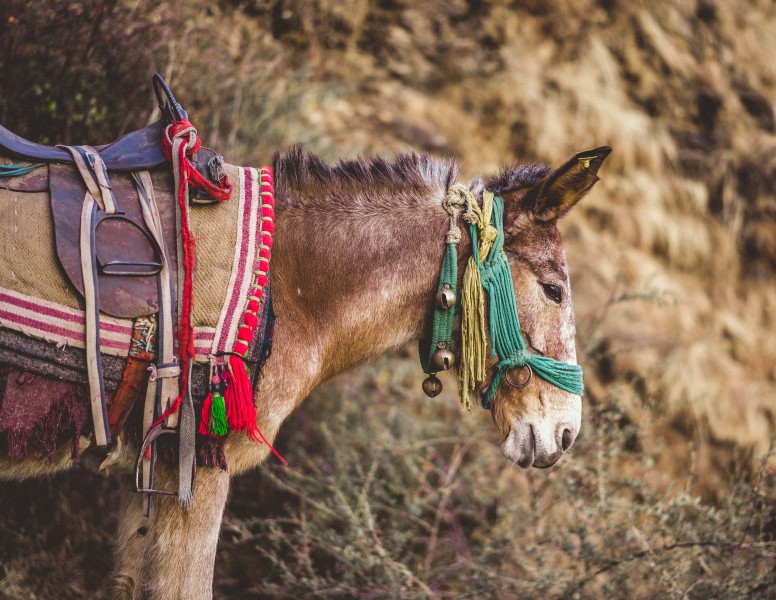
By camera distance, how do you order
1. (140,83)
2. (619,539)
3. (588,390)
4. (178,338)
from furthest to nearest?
(588,390) < (140,83) < (619,539) < (178,338)

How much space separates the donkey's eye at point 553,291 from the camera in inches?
80.5

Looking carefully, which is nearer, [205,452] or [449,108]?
[205,452]

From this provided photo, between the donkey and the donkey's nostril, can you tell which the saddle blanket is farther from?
the donkey's nostril

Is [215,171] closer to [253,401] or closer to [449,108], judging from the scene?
[253,401]

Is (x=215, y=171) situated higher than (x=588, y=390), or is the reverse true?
(x=215, y=171)

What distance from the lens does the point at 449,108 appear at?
6.20 metres

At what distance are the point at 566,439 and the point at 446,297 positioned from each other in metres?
0.64

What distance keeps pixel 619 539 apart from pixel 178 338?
8.41 ft

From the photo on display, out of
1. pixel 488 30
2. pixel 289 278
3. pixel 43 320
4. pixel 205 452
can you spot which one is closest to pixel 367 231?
pixel 289 278

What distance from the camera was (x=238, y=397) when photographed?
1678mm

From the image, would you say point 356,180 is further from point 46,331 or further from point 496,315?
point 46,331

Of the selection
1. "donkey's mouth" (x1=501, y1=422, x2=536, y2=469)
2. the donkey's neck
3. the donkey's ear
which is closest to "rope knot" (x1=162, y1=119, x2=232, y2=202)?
the donkey's neck

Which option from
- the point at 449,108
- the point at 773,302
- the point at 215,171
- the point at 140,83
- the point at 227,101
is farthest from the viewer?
the point at 449,108

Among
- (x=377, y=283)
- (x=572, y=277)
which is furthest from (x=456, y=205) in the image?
(x=572, y=277)
